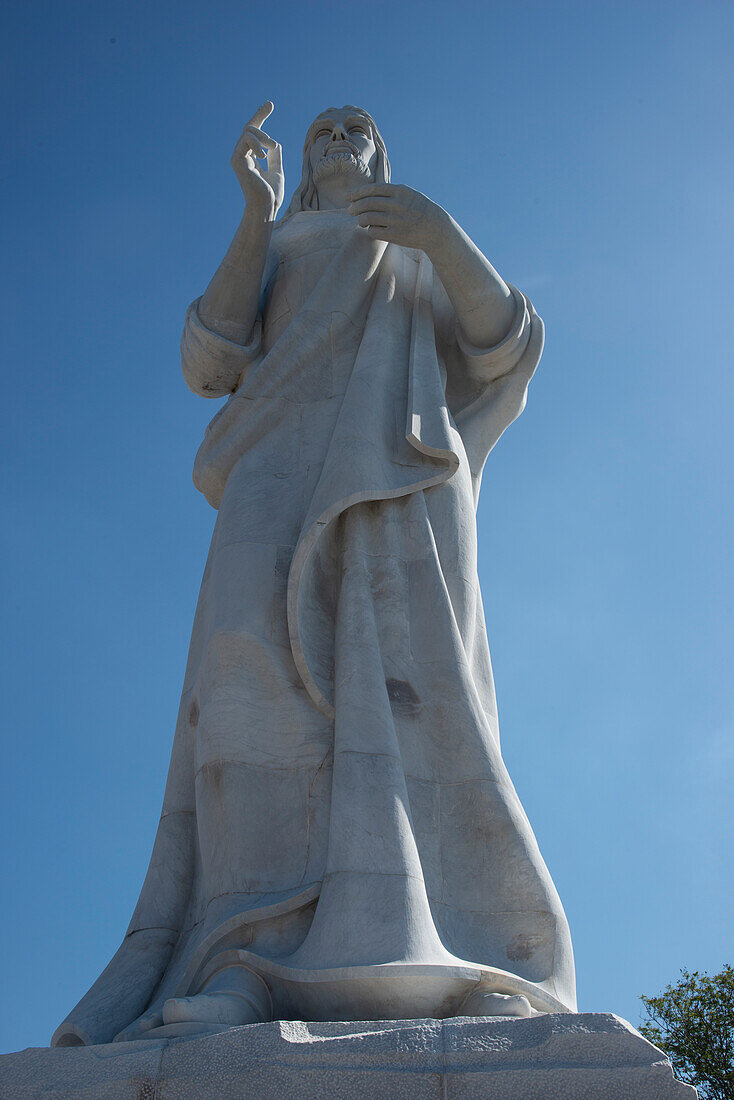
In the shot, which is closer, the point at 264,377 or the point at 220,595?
the point at 220,595

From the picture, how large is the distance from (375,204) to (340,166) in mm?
1640

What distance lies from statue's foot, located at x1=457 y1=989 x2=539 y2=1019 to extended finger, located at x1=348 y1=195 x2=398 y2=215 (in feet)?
14.6

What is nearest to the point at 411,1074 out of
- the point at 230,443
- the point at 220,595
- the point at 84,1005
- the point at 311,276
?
the point at 84,1005

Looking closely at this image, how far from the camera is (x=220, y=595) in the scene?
6164mm

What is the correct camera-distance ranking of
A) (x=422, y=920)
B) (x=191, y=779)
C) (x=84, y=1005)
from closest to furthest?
1. (x=422, y=920)
2. (x=84, y=1005)
3. (x=191, y=779)

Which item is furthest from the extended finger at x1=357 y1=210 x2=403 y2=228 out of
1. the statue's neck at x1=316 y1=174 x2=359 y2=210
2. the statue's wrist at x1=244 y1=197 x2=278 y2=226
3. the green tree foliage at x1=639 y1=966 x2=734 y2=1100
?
the green tree foliage at x1=639 y1=966 x2=734 y2=1100

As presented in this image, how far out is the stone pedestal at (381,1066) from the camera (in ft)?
12.5

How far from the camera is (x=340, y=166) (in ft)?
27.5

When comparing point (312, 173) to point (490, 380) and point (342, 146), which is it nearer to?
point (342, 146)

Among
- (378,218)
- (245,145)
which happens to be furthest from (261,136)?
(378,218)

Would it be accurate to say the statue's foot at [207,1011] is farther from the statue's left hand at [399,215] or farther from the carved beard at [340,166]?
the carved beard at [340,166]

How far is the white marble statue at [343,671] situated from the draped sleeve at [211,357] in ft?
0.06

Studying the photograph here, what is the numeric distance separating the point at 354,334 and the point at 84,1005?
4249 millimetres

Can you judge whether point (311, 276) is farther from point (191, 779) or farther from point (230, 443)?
point (191, 779)
